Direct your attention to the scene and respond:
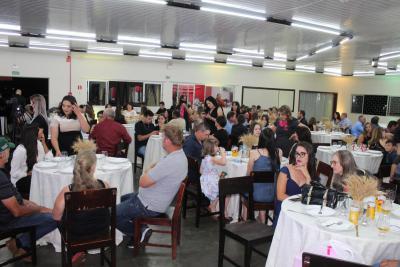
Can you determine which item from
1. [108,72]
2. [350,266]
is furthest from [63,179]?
[108,72]

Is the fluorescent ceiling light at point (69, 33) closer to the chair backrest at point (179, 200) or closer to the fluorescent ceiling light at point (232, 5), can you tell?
the fluorescent ceiling light at point (232, 5)

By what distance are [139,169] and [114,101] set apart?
20.3 ft

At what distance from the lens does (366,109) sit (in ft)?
60.3

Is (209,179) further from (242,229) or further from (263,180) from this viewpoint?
(242,229)

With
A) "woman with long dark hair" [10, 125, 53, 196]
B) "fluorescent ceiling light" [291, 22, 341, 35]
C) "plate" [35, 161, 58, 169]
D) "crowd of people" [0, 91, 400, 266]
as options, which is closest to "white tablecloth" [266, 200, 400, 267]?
"crowd of people" [0, 91, 400, 266]

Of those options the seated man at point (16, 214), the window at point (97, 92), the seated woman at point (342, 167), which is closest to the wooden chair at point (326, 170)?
the seated woman at point (342, 167)

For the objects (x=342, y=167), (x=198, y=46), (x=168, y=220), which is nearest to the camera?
(x=342, y=167)

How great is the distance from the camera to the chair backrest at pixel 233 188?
335 cm

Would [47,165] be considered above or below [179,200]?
above

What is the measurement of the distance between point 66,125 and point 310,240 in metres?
3.68

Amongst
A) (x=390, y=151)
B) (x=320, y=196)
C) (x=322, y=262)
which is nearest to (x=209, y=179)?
(x=320, y=196)

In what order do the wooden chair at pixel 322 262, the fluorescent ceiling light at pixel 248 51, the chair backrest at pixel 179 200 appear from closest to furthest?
the wooden chair at pixel 322 262 → the chair backrest at pixel 179 200 → the fluorescent ceiling light at pixel 248 51

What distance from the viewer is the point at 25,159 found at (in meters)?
4.18

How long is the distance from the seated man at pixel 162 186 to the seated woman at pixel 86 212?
0.50 meters
